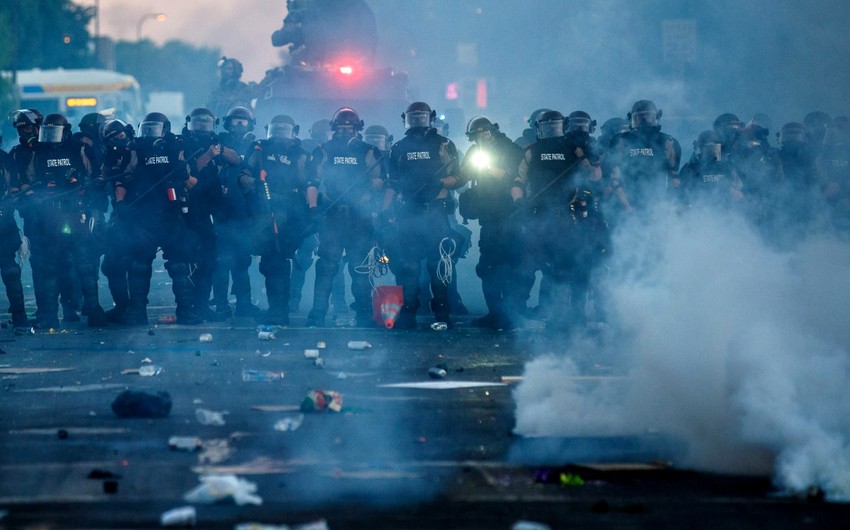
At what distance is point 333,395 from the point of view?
925 cm

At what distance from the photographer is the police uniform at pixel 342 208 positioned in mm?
14281

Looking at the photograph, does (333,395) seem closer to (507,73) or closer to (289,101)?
(289,101)

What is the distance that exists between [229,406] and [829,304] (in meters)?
4.44

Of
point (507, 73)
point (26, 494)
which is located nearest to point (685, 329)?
point (26, 494)

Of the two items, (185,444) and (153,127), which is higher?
(153,127)

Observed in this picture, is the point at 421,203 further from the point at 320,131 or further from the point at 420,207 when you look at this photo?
the point at 320,131

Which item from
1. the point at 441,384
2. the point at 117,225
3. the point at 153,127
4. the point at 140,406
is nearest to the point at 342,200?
the point at 153,127

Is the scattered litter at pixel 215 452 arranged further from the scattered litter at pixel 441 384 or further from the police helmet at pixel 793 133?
the police helmet at pixel 793 133

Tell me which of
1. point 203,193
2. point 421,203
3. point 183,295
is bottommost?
point 183,295

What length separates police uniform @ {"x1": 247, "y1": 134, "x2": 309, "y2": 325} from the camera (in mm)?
14359

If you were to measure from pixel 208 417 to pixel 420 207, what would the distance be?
599 cm

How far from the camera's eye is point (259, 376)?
10.6 meters

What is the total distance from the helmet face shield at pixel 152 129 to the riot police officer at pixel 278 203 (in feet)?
3.56

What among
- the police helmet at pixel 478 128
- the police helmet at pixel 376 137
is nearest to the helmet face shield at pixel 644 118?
the police helmet at pixel 478 128
